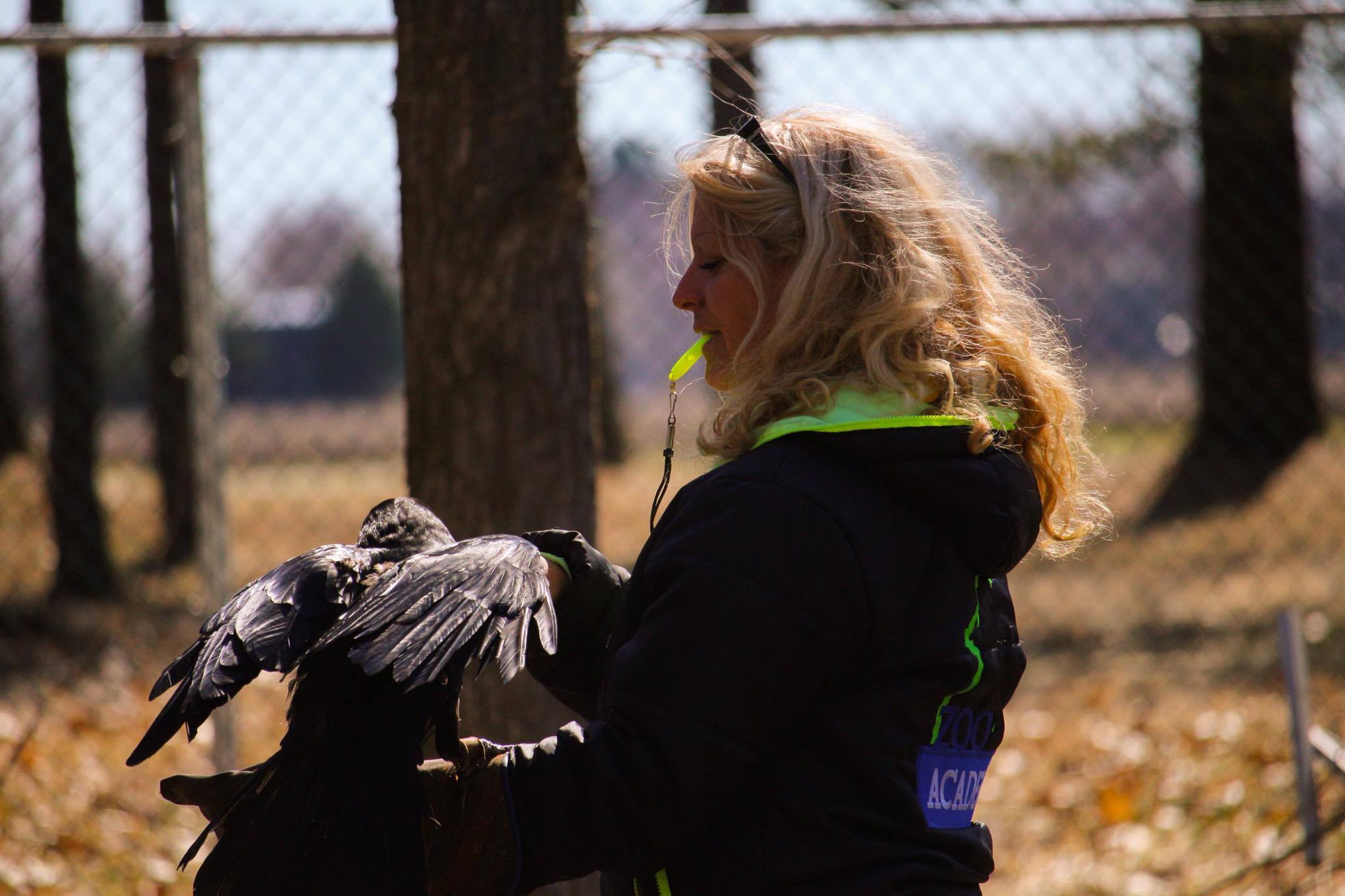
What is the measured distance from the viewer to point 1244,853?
3.39 meters

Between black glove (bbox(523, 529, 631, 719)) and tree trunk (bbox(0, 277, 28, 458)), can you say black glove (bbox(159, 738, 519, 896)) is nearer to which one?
black glove (bbox(523, 529, 631, 719))

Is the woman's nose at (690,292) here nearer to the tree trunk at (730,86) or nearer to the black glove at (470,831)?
the black glove at (470,831)

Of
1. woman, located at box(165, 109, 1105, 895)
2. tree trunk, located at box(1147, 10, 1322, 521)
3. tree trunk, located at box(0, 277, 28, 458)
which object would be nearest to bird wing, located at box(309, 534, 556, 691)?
woman, located at box(165, 109, 1105, 895)

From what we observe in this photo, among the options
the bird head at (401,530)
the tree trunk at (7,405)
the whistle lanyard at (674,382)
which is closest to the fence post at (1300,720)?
the whistle lanyard at (674,382)

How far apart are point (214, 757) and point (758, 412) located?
2.29m

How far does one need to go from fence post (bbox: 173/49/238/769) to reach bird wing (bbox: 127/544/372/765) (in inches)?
66.8

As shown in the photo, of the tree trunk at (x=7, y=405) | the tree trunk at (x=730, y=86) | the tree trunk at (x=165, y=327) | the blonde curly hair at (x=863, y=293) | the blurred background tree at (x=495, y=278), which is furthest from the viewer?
the tree trunk at (x=7, y=405)

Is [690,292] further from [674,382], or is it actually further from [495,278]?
[495,278]

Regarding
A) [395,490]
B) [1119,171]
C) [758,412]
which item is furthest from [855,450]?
[1119,171]

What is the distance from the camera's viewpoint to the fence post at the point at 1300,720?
2.98 m

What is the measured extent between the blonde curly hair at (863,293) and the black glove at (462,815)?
20.4 inches

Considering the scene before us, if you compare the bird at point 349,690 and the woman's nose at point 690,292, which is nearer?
the bird at point 349,690

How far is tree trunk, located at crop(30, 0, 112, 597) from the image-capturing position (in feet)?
19.8

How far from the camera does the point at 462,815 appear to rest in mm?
1446
